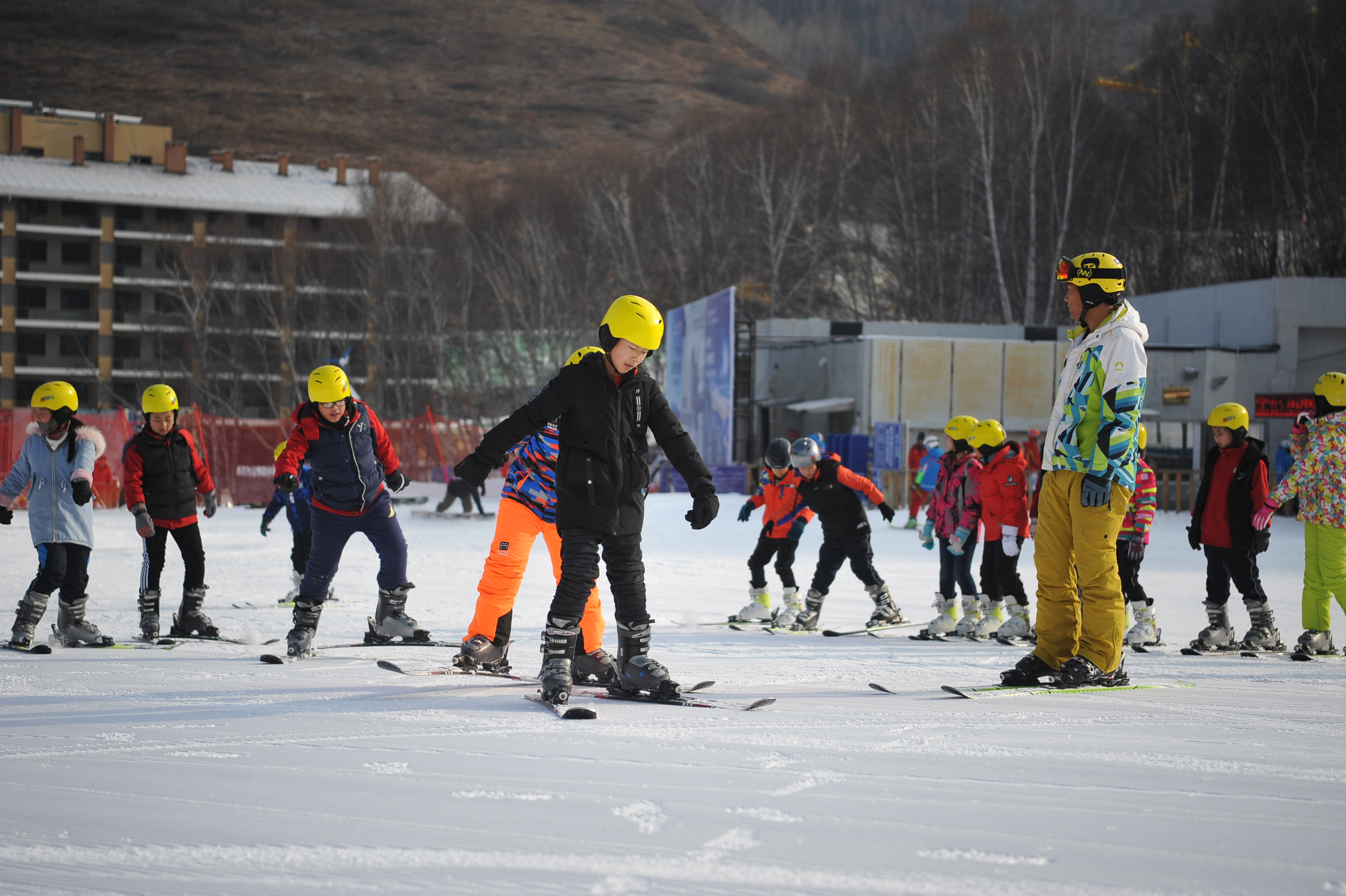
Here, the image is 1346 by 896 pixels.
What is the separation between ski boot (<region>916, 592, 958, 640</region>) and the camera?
832 cm

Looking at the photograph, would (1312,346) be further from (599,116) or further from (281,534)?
(599,116)

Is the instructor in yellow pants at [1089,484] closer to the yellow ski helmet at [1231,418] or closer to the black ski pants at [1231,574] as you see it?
the black ski pants at [1231,574]

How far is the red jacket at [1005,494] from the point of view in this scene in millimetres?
8008

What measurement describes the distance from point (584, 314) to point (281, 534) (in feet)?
96.8

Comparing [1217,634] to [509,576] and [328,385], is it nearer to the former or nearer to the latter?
[509,576]

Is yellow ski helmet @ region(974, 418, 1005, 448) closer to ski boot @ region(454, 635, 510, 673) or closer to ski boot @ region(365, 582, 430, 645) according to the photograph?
ski boot @ region(365, 582, 430, 645)

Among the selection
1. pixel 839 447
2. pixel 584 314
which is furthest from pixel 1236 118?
pixel 584 314

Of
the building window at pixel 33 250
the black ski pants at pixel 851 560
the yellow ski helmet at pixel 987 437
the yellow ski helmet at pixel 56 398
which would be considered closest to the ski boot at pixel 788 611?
the black ski pants at pixel 851 560

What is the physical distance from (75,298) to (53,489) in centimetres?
6019

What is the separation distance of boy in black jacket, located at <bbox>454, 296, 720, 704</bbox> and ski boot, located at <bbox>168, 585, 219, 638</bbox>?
348 centimetres

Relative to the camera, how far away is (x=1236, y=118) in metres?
37.2

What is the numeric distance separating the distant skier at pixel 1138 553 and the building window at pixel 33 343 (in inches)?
2434

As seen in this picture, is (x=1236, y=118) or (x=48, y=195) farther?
(x=48, y=195)

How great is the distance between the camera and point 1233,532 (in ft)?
24.6
